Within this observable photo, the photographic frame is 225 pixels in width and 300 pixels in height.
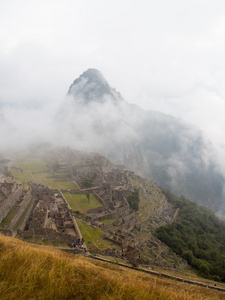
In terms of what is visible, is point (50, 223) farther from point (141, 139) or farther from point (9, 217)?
point (141, 139)

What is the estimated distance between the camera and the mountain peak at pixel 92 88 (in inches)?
6604

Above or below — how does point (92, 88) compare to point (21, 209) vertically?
above

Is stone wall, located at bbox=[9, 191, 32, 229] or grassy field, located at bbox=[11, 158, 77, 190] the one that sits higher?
grassy field, located at bbox=[11, 158, 77, 190]

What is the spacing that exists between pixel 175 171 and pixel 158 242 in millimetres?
93782

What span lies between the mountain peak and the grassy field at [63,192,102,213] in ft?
470

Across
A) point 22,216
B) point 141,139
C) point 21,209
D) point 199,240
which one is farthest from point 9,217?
point 141,139

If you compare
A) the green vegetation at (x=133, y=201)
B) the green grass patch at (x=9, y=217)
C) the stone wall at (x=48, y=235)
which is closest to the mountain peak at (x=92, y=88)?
the green vegetation at (x=133, y=201)

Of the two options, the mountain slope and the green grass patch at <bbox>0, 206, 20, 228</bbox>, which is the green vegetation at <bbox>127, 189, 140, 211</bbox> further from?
the mountain slope

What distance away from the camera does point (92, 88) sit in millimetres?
171750

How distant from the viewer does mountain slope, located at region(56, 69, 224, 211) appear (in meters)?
102

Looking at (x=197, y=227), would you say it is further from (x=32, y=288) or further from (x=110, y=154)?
(x=110, y=154)

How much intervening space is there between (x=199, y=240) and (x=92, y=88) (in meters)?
162

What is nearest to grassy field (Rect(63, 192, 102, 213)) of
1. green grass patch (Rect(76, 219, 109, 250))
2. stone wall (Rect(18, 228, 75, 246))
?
green grass patch (Rect(76, 219, 109, 250))

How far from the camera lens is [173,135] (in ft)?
472
